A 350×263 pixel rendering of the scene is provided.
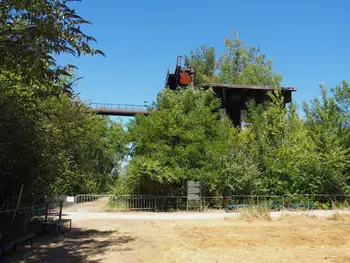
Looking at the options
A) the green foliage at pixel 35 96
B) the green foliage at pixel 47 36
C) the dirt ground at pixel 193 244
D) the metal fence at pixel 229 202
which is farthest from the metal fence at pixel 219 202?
the green foliage at pixel 47 36

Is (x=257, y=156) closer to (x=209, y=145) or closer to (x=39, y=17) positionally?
(x=209, y=145)

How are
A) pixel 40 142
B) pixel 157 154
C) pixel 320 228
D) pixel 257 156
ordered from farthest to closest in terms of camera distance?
→ pixel 257 156
pixel 157 154
pixel 320 228
pixel 40 142

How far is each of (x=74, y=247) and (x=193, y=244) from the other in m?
3.60

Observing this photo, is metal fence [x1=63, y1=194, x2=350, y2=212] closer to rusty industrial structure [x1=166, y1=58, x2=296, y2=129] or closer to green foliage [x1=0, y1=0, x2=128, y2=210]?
green foliage [x1=0, y1=0, x2=128, y2=210]

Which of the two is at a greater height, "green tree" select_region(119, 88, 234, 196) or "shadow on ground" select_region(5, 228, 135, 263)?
"green tree" select_region(119, 88, 234, 196)

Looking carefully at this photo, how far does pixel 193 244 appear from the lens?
10.7 meters

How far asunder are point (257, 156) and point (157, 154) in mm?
9489

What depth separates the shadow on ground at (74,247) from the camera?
8665 millimetres

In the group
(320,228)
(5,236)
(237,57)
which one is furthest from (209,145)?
(237,57)

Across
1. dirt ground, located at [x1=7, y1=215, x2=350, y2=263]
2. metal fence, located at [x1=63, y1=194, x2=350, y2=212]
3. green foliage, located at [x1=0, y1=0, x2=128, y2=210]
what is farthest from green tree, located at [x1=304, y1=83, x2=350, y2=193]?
green foliage, located at [x1=0, y1=0, x2=128, y2=210]

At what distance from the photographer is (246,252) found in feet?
30.9

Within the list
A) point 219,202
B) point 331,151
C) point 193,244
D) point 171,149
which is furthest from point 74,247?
point 331,151

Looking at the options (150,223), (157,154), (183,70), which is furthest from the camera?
(183,70)

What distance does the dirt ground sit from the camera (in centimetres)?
877
